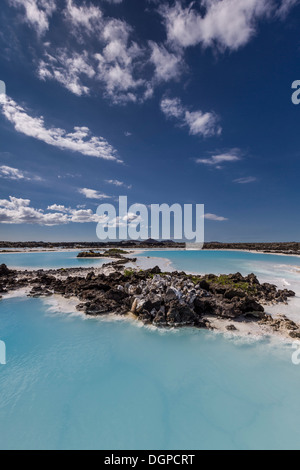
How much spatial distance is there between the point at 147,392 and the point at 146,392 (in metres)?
0.03

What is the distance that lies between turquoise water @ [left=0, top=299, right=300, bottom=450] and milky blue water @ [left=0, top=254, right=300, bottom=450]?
23mm

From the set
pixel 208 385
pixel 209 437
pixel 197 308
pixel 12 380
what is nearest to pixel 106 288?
pixel 197 308

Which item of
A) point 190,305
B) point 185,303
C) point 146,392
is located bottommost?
point 146,392

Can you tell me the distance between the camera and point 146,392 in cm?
532

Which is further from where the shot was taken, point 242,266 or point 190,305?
point 242,266

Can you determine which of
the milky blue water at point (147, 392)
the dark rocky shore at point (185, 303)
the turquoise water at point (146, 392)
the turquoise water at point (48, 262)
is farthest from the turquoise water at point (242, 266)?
the turquoise water at point (146, 392)

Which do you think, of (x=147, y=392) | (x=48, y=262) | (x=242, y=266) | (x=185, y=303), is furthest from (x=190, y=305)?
(x=48, y=262)

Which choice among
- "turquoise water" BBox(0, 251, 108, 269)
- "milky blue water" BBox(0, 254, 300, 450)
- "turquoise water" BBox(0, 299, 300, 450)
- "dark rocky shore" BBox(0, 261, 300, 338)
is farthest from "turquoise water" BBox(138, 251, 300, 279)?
"turquoise water" BBox(0, 299, 300, 450)

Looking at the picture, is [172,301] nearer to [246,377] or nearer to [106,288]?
[246,377]

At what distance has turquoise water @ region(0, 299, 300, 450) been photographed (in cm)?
416

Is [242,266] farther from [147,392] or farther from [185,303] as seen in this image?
[147,392]

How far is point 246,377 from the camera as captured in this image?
5.73 metres

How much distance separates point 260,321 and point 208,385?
4.94m

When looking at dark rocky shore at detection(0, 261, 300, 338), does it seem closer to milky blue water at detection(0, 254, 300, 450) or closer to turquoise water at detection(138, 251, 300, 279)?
milky blue water at detection(0, 254, 300, 450)
